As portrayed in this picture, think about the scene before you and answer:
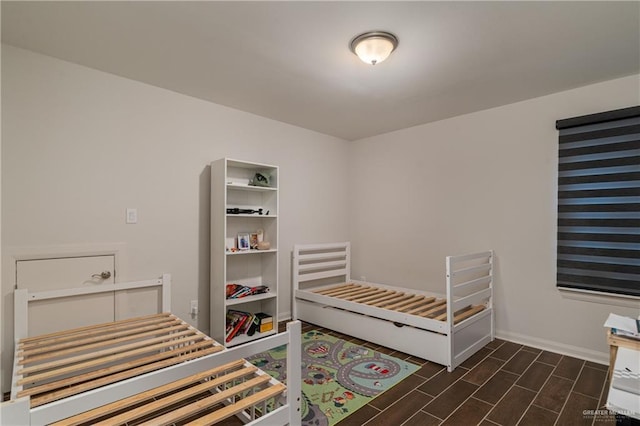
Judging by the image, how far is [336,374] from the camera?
8.17 ft

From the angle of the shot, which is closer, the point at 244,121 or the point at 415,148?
the point at 244,121

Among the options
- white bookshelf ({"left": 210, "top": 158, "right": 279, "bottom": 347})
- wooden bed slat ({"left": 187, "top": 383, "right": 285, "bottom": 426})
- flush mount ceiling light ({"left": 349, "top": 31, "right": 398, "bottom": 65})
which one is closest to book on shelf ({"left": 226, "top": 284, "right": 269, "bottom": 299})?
white bookshelf ({"left": 210, "top": 158, "right": 279, "bottom": 347})

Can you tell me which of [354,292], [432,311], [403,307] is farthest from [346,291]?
[432,311]

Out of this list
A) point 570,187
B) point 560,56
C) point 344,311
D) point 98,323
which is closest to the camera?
point 560,56

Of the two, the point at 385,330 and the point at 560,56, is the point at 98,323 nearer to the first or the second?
the point at 385,330

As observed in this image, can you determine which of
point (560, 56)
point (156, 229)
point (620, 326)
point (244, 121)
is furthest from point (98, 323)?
point (560, 56)

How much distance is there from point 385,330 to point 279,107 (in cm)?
246

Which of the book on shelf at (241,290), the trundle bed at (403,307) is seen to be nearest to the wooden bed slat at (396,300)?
the trundle bed at (403,307)

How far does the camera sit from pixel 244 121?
3.53m

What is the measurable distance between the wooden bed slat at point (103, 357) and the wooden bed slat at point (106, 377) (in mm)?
61

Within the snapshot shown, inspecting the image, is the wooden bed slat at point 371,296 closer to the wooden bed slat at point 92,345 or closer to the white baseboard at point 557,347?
the white baseboard at point 557,347

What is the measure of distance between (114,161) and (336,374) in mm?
2493

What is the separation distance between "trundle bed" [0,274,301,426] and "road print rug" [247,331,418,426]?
33 centimetres

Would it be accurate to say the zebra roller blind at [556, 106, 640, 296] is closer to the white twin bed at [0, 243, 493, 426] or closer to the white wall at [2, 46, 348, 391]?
the white twin bed at [0, 243, 493, 426]
